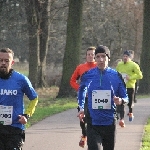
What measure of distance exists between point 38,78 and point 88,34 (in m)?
15.4

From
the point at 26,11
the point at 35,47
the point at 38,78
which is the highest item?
the point at 26,11

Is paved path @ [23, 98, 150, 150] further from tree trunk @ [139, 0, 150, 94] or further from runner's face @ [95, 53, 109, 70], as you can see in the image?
tree trunk @ [139, 0, 150, 94]

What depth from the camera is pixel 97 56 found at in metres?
7.22

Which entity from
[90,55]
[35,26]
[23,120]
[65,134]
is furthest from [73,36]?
[23,120]

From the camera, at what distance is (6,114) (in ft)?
22.5

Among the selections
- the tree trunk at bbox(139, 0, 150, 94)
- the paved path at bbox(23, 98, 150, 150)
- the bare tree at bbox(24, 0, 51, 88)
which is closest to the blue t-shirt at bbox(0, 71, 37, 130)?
the paved path at bbox(23, 98, 150, 150)

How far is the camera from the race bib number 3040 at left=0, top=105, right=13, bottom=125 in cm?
683

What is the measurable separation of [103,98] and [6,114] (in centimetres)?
140

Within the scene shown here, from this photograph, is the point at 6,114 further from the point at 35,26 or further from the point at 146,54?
the point at 35,26

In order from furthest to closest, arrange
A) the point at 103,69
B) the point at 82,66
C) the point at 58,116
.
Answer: the point at 58,116
the point at 82,66
the point at 103,69

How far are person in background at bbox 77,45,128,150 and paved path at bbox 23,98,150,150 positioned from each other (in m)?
2.92

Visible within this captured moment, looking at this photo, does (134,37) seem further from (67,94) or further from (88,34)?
(67,94)

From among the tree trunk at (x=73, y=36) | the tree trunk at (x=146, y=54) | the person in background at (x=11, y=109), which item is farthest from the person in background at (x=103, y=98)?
the tree trunk at (x=146, y=54)

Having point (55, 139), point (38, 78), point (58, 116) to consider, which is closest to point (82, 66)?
point (55, 139)
